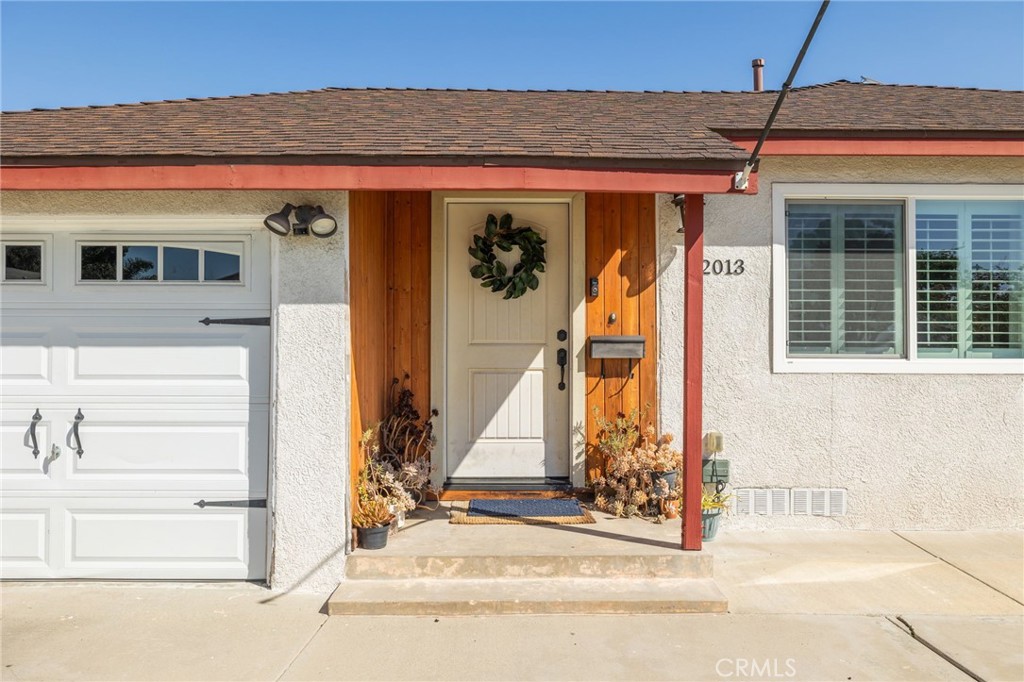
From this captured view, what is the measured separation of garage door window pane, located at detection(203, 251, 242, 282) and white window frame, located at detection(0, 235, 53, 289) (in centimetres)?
102

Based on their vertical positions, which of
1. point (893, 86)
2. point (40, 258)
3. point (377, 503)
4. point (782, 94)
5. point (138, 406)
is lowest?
point (377, 503)

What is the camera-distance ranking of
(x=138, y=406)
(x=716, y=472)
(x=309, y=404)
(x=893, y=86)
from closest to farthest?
(x=309, y=404) < (x=138, y=406) < (x=716, y=472) < (x=893, y=86)

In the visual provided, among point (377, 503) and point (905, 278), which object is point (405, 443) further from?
point (905, 278)

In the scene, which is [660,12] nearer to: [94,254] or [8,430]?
[94,254]

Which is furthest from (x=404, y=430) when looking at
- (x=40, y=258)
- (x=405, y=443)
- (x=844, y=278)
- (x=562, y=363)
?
(x=844, y=278)

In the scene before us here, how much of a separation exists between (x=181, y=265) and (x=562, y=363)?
284 cm

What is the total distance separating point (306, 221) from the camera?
12.4ft

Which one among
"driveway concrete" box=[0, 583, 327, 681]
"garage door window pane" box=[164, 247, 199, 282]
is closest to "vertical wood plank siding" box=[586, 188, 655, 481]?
"driveway concrete" box=[0, 583, 327, 681]

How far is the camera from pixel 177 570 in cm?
392

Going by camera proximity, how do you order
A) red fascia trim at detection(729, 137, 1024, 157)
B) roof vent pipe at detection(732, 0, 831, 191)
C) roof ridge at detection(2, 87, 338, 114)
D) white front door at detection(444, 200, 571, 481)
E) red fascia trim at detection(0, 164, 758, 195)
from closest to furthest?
roof vent pipe at detection(732, 0, 831, 191), red fascia trim at detection(0, 164, 758, 195), red fascia trim at detection(729, 137, 1024, 157), roof ridge at detection(2, 87, 338, 114), white front door at detection(444, 200, 571, 481)

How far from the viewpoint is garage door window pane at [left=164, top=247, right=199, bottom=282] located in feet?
13.1

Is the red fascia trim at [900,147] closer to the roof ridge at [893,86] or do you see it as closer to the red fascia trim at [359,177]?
the red fascia trim at [359,177]

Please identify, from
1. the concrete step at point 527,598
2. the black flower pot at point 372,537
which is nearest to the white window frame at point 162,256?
the black flower pot at point 372,537

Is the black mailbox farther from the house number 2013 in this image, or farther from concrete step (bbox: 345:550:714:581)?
concrete step (bbox: 345:550:714:581)
